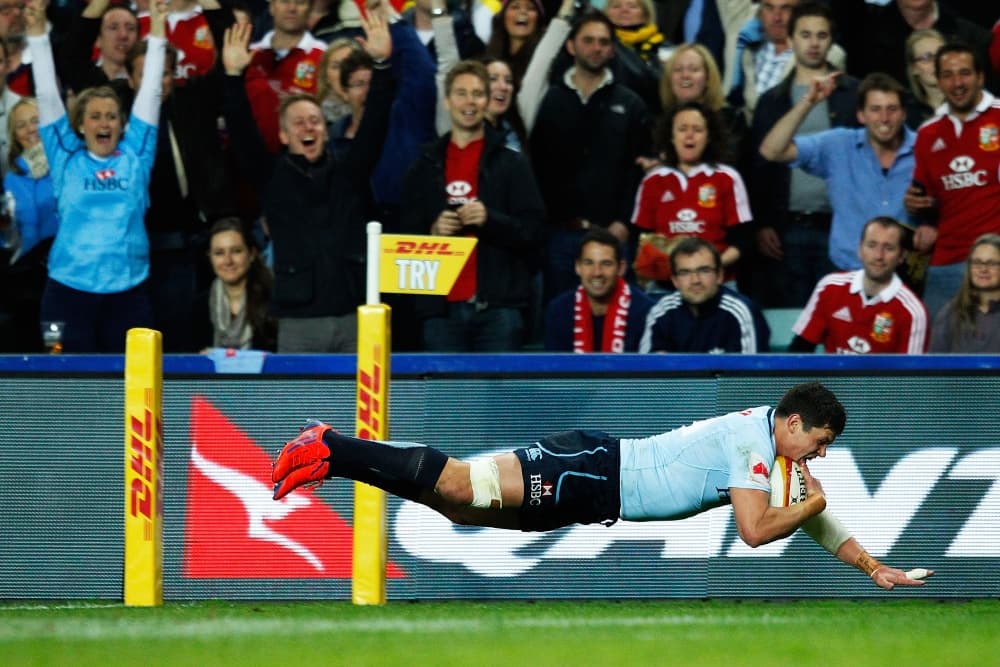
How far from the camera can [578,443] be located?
725cm

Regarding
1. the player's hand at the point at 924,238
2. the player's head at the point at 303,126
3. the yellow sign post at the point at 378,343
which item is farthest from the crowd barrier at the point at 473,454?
the player's head at the point at 303,126

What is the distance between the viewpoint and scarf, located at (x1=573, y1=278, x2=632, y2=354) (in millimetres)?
9492

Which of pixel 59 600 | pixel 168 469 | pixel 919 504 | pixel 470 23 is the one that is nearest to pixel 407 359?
pixel 168 469

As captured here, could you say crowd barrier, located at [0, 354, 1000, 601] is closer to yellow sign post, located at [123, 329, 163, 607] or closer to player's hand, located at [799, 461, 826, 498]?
yellow sign post, located at [123, 329, 163, 607]

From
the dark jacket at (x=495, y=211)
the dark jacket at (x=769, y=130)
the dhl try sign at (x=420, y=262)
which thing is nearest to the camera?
the dhl try sign at (x=420, y=262)

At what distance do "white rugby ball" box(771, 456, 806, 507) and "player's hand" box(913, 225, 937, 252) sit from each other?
3.69m

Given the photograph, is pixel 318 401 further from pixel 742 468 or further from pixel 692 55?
pixel 692 55

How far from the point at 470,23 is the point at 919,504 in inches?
193

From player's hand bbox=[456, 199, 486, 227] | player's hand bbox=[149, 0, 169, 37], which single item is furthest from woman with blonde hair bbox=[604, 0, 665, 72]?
player's hand bbox=[149, 0, 169, 37]

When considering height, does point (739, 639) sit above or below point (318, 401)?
below

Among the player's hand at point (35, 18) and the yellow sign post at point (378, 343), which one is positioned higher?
the player's hand at point (35, 18)

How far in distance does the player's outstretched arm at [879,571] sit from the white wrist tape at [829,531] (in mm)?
27

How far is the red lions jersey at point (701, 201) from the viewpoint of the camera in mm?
10047

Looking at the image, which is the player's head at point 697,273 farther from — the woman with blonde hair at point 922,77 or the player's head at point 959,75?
the woman with blonde hair at point 922,77
